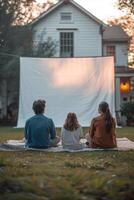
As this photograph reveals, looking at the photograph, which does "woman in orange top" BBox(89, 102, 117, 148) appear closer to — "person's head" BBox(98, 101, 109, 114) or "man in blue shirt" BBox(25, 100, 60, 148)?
"person's head" BBox(98, 101, 109, 114)

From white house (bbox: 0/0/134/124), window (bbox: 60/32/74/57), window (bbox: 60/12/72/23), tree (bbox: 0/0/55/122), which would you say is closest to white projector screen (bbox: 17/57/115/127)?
tree (bbox: 0/0/55/122)

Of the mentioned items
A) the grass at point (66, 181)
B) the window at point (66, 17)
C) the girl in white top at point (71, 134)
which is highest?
the window at point (66, 17)

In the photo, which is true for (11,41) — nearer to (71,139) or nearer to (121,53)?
(121,53)

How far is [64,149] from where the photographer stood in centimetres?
1075

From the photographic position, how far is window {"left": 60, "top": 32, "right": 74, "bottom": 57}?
104 feet

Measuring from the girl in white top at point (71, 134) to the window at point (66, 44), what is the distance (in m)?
21.0

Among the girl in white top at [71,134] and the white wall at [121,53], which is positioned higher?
the white wall at [121,53]

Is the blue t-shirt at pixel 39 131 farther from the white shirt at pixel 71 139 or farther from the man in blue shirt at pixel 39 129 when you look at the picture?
the white shirt at pixel 71 139

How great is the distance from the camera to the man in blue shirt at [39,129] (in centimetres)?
1048

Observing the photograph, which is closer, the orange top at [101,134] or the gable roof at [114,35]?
the orange top at [101,134]

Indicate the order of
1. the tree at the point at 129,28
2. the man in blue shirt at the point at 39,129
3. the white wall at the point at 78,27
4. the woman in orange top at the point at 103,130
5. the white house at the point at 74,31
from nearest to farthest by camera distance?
the man in blue shirt at the point at 39,129 < the woman in orange top at the point at 103,130 < the white house at the point at 74,31 < the white wall at the point at 78,27 < the tree at the point at 129,28

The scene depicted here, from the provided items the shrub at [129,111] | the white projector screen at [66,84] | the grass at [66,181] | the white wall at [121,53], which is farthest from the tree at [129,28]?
the grass at [66,181]

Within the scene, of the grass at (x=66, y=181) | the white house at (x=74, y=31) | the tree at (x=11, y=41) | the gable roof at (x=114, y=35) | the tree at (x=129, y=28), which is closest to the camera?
the grass at (x=66, y=181)

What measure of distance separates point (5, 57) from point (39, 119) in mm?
17926
